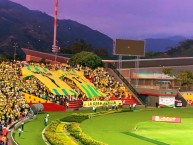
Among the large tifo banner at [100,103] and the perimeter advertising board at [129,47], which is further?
the perimeter advertising board at [129,47]

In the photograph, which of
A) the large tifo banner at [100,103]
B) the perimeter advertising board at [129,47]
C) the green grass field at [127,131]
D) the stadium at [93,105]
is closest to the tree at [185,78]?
the stadium at [93,105]

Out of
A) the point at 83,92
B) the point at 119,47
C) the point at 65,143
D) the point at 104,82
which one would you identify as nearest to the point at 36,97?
the point at 83,92

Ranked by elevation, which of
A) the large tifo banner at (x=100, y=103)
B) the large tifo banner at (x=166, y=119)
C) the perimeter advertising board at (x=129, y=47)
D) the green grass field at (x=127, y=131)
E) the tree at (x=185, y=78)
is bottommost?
the green grass field at (x=127, y=131)

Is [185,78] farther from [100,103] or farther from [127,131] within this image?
[127,131]

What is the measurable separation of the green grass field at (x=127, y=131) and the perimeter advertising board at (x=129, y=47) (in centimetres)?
3945

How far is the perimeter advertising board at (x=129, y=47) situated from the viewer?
98812mm

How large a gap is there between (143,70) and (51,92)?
145 ft

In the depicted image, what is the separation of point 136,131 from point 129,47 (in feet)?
178

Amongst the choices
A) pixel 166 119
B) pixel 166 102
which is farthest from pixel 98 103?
pixel 166 119

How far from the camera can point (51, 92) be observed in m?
68.7

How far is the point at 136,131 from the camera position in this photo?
46875mm

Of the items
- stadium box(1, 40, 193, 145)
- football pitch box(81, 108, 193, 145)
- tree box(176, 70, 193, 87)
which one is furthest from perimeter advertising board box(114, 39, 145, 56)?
football pitch box(81, 108, 193, 145)

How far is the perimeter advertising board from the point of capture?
98.8 metres

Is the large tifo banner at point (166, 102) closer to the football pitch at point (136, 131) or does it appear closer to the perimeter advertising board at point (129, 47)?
the perimeter advertising board at point (129, 47)
